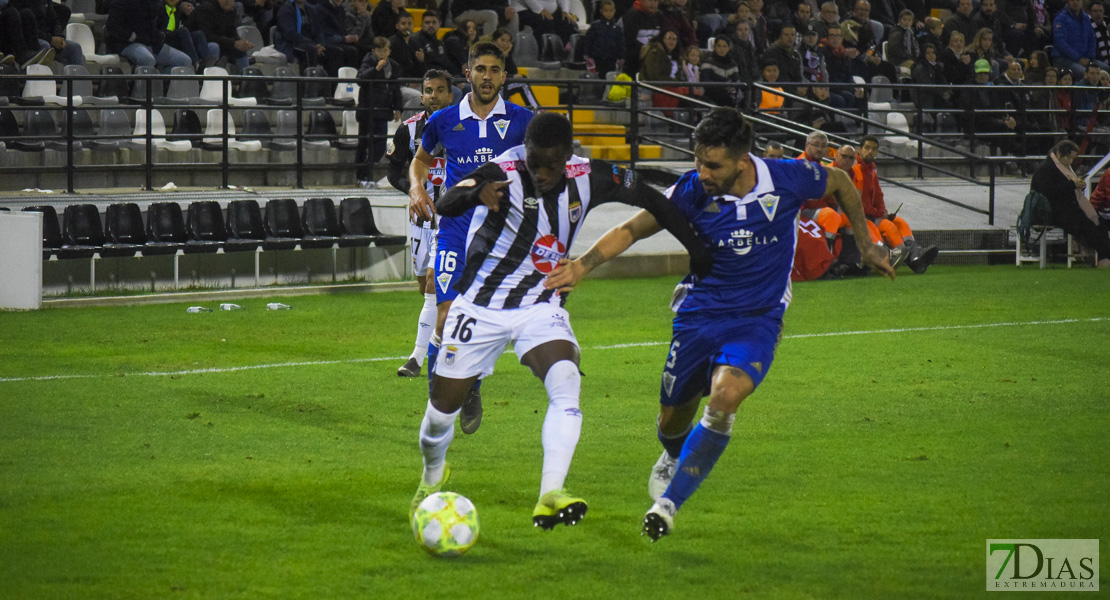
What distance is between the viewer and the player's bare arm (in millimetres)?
7238

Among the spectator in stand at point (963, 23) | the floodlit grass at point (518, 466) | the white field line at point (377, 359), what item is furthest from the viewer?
the spectator in stand at point (963, 23)

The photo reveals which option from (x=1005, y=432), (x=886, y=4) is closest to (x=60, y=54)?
(x=1005, y=432)

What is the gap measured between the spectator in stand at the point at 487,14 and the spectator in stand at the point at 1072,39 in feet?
36.0

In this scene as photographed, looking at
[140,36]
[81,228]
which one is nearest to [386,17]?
[140,36]

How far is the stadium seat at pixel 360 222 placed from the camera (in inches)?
637

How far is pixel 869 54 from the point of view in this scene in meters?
24.0

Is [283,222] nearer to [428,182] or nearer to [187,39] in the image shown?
[187,39]

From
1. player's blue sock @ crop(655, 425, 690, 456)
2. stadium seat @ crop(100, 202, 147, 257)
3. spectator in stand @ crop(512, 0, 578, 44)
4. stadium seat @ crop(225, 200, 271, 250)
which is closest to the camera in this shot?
player's blue sock @ crop(655, 425, 690, 456)

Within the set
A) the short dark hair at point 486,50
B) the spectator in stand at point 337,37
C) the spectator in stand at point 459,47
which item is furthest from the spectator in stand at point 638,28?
the short dark hair at point 486,50

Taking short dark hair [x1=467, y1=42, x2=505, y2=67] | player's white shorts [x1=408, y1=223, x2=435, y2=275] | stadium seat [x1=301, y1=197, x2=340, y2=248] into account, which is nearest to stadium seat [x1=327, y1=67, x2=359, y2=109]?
stadium seat [x1=301, y1=197, x2=340, y2=248]

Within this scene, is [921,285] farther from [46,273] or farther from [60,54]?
[60,54]

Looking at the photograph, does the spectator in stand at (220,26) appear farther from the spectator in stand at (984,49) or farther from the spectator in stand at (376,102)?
the spectator in stand at (984,49)

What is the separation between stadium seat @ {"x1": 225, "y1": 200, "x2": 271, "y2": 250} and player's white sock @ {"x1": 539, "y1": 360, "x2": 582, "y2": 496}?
10333 mm

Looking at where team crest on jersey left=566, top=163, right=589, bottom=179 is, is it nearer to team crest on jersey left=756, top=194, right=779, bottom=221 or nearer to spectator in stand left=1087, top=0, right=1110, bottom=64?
team crest on jersey left=756, top=194, right=779, bottom=221
